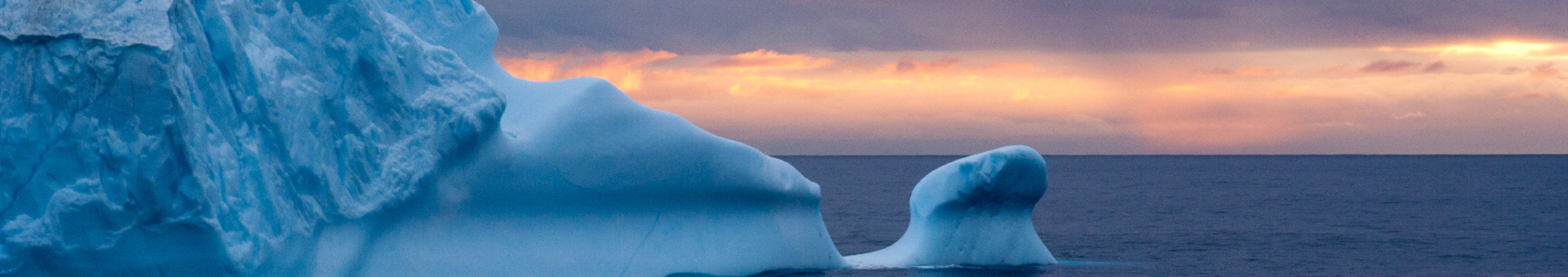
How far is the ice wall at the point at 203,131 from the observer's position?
9.52m

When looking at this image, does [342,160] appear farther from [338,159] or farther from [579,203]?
[579,203]

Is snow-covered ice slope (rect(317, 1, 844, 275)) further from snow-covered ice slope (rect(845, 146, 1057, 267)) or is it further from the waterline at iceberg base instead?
snow-covered ice slope (rect(845, 146, 1057, 267))

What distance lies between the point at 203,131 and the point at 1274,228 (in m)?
33.1

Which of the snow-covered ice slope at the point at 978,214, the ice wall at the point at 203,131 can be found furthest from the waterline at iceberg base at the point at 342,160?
the snow-covered ice slope at the point at 978,214

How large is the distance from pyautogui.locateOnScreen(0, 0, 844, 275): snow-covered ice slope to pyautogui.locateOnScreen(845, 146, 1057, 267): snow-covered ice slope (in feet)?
7.62

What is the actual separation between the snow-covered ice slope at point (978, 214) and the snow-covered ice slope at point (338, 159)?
2322 millimetres

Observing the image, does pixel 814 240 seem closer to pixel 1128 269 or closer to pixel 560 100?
pixel 560 100

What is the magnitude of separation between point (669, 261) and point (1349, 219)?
34332mm

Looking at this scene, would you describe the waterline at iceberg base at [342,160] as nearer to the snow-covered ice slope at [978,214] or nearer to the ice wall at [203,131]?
the ice wall at [203,131]

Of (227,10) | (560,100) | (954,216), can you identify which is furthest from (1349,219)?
(227,10)

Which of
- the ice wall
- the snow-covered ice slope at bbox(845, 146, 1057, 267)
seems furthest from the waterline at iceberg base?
the snow-covered ice slope at bbox(845, 146, 1057, 267)

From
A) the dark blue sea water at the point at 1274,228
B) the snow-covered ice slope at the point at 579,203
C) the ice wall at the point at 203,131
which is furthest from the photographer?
the dark blue sea water at the point at 1274,228

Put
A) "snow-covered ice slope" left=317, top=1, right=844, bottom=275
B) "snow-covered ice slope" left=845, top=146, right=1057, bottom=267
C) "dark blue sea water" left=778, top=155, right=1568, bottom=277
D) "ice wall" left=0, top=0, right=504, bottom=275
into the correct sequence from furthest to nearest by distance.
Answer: "dark blue sea water" left=778, top=155, right=1568, bottom=277 < "snow-covered ice slope" left=845, top=146, right=1057, bottom=267 < "snow-covered ice slope" left=317, top=1, right=844, bottom=275 < "ice wall" left=0, top=0, right=504, bottom=275

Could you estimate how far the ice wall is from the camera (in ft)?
31.2
